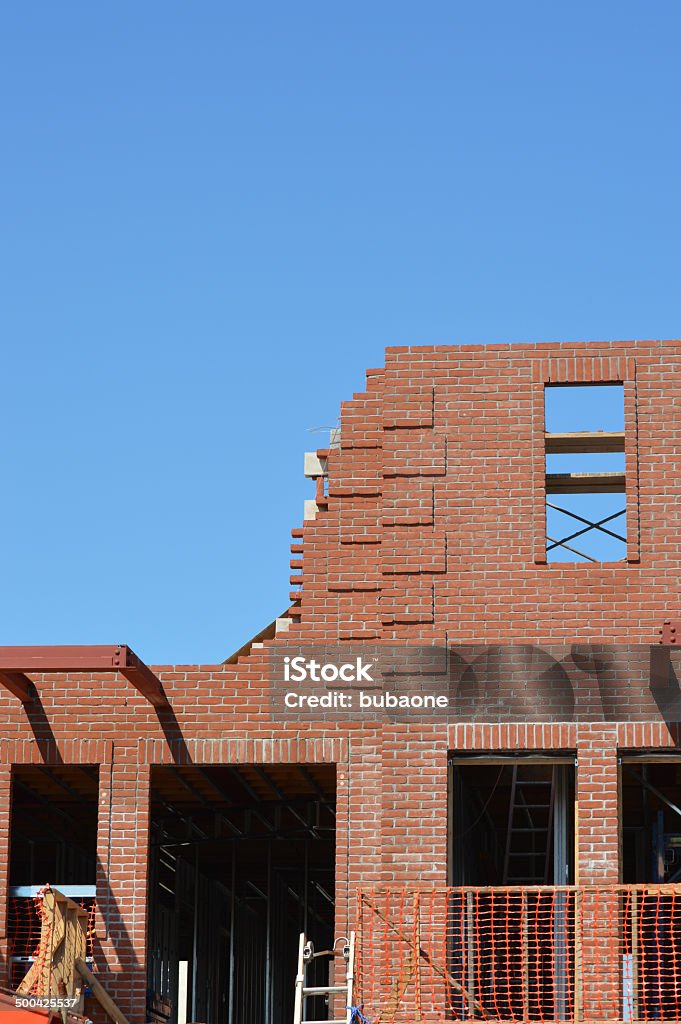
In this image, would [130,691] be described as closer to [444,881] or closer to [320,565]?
[320,565]

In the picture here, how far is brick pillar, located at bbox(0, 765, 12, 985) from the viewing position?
20562 millimetres

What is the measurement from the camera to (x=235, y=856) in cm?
2859

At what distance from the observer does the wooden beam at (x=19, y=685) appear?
2067cm

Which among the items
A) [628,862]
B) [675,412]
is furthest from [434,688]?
[628,862]

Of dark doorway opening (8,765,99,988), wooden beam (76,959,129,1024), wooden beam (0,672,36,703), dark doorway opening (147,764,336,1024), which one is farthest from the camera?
dark doorway opening (147,764,336,1024)

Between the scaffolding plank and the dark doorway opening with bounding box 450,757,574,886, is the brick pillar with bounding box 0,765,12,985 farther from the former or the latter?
the scaffolding plank

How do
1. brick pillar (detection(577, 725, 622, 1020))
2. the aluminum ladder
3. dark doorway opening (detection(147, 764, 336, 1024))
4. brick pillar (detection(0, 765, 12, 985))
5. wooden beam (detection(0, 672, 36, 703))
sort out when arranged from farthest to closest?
dark doorway opening (detection(147, 764, 336, 1024))
wooden beam (detection(0, 672, 36, 703))
brick pillar (detection(0, 765, 12, 985))
brick pillar (detection(577, 725, 622, 1020))
the aluminum ladder

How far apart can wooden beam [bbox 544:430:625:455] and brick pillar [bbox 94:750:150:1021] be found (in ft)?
20.6

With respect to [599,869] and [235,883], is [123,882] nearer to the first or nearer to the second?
[599,869]

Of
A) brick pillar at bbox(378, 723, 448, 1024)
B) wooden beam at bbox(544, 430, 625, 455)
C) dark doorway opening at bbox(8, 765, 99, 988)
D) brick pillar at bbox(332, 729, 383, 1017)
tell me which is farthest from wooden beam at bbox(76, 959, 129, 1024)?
wooden beam at bbox(544, 430, 625, 455)

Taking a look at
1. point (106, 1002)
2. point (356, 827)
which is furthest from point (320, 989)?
point (106, 1002)

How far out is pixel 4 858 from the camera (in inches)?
826

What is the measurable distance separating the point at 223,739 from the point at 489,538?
391 centimetres

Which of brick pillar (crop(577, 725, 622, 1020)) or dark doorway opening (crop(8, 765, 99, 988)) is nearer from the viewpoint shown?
brick pillar (crop(577, 725, 622, 1020))
